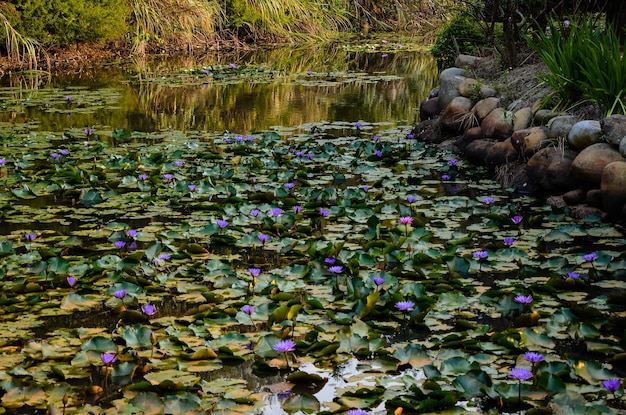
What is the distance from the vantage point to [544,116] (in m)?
6.18

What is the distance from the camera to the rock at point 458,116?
23.5ft

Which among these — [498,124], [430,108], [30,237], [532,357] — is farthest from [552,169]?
[30,237]

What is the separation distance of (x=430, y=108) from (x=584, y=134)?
267cm

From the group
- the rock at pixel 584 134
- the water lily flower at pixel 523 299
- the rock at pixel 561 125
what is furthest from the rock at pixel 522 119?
the water lily flower at pixel 523 299

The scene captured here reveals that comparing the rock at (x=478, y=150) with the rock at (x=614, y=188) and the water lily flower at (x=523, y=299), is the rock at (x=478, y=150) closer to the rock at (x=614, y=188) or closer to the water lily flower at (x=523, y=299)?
the rock at (x=614, y=188)

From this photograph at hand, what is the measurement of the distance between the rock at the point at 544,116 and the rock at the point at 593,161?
0.80m

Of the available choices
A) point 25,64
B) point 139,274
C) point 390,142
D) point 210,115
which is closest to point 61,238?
point 139,274

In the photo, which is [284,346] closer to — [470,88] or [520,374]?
[520,374]

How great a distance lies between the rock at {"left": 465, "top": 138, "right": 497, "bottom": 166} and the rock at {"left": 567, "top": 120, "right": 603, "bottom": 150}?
1.01 m

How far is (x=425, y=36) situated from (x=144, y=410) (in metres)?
19.3

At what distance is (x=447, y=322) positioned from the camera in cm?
359

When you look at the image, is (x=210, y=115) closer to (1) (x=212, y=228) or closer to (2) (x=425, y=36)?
(1) (x=212, y=228)

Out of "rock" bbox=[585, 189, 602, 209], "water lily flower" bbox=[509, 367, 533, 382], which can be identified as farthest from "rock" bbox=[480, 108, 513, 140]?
"water lily flower" bbox=[509, 367, 533, 382]

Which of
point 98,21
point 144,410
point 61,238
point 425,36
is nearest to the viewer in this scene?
point 144,410
